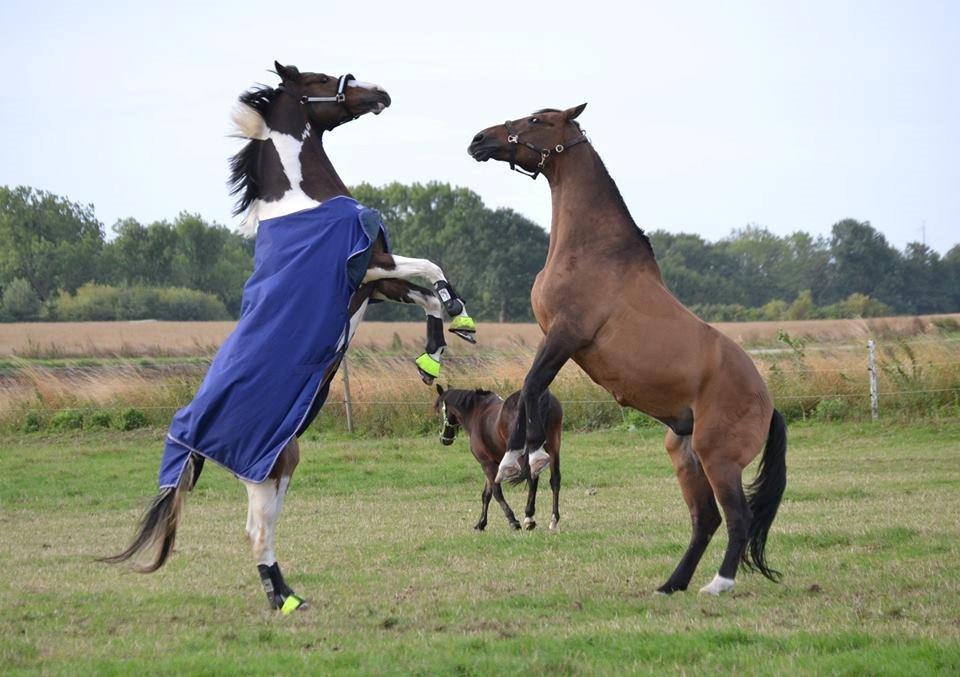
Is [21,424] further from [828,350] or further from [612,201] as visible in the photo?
[612,201]

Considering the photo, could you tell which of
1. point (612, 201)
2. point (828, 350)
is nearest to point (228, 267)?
point (828, 350)

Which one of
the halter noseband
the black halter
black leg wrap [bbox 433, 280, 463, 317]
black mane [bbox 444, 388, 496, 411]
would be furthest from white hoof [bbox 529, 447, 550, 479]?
the halter noseband

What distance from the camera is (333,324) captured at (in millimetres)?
6711

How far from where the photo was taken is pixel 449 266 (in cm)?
5012

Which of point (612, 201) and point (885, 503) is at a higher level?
point (612, 201)

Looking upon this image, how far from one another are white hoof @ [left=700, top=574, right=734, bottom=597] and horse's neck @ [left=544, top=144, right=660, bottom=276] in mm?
1849

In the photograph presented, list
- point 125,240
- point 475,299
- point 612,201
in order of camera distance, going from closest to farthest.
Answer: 1. point 612,201
2. point 475,299
3. point 125,240

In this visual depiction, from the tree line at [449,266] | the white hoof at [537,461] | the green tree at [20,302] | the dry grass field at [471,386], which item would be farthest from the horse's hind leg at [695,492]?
the green tree at [20,302]

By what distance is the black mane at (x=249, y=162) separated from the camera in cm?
712

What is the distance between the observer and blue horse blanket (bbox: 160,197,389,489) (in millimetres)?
6609

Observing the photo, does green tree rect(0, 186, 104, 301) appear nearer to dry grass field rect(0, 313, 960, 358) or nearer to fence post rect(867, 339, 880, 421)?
dry grass field rect(0, 313, 960, 358)

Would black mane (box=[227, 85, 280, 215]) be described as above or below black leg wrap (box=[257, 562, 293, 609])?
above

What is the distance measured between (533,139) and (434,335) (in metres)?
1.46

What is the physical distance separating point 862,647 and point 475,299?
44332 millimetres
